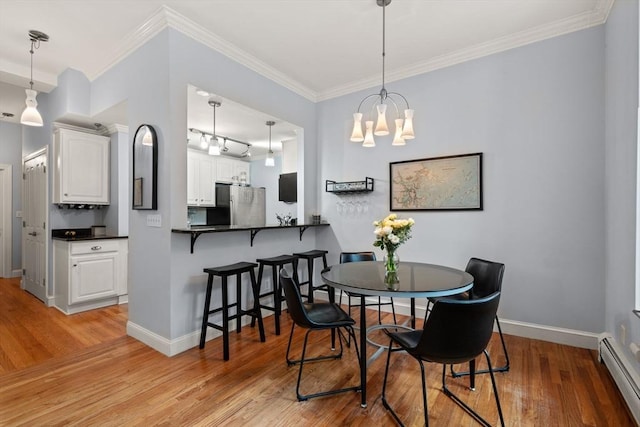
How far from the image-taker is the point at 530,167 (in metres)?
2.85

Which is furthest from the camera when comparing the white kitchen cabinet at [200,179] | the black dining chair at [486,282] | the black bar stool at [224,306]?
the white kitchen cabinet at [200,179]

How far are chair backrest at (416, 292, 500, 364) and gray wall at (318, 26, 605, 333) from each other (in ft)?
5.54

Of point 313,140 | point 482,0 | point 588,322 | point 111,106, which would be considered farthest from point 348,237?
point 111,106

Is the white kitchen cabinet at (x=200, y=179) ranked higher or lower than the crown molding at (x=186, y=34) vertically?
lower

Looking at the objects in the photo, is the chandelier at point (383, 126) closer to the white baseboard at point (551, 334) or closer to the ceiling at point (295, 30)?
the ceiling at point (295, 30)

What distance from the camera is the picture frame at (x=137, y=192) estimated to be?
2814 millimetres

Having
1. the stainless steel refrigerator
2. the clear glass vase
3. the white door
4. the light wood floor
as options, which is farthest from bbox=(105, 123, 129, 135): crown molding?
the clear glass vase

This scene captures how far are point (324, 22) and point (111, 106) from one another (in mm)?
2449

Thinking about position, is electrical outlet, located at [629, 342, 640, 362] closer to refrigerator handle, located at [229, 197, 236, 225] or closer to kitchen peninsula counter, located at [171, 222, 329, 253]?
kitchen peninsula counter, located at [171, 222, 329, 253]

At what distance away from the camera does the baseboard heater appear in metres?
1.76

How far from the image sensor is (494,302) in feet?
5.08

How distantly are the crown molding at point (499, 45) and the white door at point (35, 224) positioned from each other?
422 cm

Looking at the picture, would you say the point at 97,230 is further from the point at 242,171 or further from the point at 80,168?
the point at 242,171

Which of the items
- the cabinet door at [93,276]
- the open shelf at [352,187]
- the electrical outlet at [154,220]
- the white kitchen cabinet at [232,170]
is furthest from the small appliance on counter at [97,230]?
the open shelf at [352,187]
